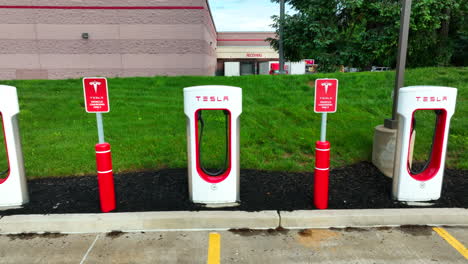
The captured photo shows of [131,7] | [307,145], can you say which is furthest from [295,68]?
[307,145]

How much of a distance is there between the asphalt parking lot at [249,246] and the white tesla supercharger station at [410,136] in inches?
23.1

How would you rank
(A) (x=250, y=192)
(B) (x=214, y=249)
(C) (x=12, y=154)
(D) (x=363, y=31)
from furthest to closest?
(D) (x=363, y=31)
(A) (x=250, y=192)
(C) (x=12, y=154)
(B) (x=214, y=249)

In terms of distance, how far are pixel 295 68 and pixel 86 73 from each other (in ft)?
85.0

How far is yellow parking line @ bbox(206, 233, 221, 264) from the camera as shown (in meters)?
3.08

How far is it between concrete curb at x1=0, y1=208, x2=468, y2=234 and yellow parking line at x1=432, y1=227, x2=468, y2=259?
0.15m

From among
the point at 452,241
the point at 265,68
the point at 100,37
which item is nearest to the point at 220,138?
the point at 452,241

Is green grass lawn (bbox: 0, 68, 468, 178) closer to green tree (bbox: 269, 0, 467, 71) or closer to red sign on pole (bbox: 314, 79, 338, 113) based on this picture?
red sign on pole (bbox: 314, 79, 338, 113)

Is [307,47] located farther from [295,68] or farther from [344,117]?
[295,68]

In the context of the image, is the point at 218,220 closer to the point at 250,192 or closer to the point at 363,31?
the point at 250,192

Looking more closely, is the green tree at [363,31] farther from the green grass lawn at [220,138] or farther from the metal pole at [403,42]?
the metal pole at [403,42]

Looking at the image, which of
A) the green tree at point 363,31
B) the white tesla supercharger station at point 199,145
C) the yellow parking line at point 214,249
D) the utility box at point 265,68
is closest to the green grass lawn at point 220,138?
the white tesla supercharger station at point 199,145

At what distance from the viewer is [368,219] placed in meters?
3.73

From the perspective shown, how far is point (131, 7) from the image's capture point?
650 inches

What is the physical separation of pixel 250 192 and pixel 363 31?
10.4 meters
